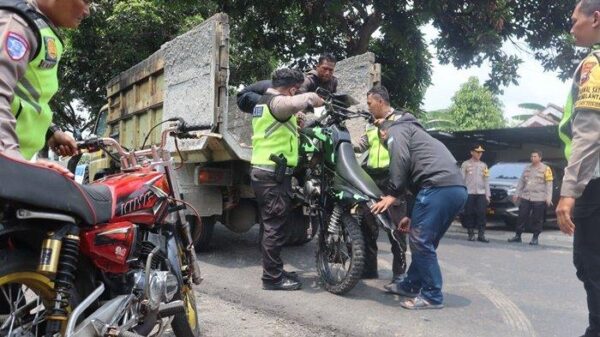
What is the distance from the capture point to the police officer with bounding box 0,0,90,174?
1.92m

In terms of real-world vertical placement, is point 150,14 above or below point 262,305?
above

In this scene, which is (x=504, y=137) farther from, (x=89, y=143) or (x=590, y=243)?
(x=89, y=143)

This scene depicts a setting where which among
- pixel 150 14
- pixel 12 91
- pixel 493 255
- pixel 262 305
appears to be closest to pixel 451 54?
pixel 493 255

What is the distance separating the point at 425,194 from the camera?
428 centimetres

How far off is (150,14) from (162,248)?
11679 mm

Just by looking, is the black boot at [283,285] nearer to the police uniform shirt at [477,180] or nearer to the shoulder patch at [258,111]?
the shoulder patch at [258,111]

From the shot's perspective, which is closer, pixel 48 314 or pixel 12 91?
pixel 12 91

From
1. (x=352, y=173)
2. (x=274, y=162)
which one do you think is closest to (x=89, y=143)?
(x=274, y=162)

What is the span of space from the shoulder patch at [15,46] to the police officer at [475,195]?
8.16 meters

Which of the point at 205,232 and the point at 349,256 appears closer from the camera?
the point at 349,256

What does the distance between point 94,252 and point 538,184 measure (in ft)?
27.2

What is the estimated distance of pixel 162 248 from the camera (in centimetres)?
296

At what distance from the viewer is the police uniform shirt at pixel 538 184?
914 cm

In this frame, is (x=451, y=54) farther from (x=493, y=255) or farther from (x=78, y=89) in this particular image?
(x=78, y=89)
